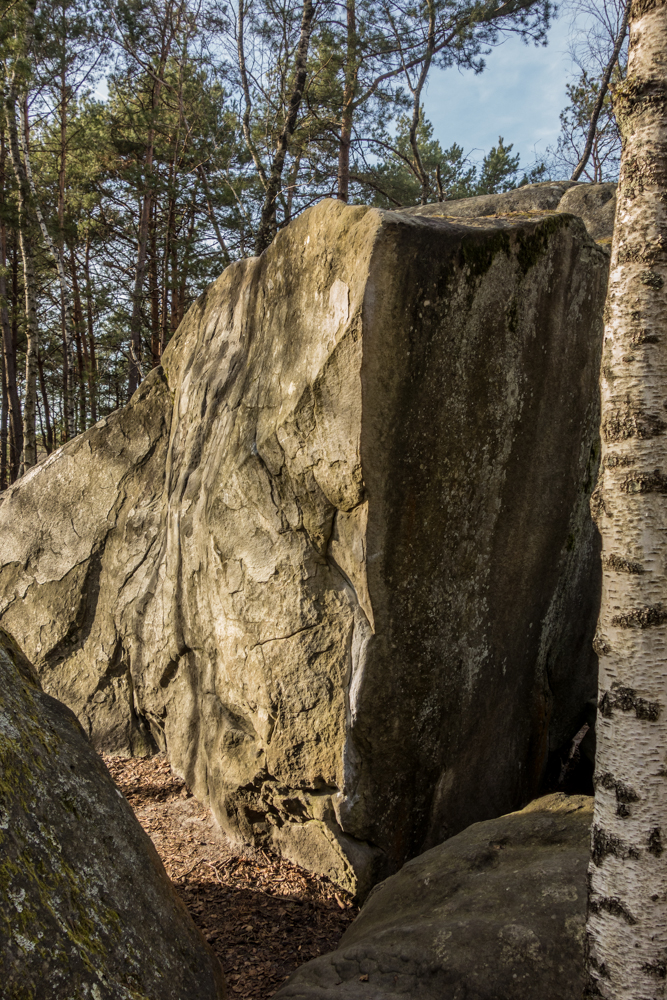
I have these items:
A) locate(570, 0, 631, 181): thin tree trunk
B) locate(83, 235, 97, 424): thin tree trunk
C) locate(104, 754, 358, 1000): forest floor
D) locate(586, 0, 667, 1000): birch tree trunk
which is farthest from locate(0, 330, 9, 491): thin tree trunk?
locate(586, 0, 667, 1000): birch tree trunk

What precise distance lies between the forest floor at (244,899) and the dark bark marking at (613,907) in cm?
188

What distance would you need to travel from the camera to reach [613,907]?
76.8 inches

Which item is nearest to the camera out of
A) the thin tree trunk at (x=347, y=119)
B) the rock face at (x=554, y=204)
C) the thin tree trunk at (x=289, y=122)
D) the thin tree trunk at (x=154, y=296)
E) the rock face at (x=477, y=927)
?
the rock face at (x=477, y=927)

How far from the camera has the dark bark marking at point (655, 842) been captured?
74.9 inches

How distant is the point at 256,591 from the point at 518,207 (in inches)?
222

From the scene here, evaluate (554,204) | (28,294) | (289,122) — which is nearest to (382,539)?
(554,204)

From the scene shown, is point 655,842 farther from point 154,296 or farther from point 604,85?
point 604,85

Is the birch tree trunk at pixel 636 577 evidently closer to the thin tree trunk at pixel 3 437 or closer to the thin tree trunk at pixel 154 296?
the thin tree trunk at pixel 154 296

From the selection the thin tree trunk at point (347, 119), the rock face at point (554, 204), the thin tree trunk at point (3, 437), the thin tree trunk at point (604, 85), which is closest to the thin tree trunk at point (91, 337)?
the thin tree trunk at point (3, 437)

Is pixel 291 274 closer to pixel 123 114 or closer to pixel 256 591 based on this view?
pixel 256 591

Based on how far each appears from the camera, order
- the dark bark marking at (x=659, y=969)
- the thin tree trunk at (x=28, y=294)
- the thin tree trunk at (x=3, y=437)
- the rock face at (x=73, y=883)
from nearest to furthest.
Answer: the rock face at (x=73, y=883), the dark bark marking at (x=659, y=969), the thin tree trunk at (x=28, y=294), the thin tree trunk at (x=3, y=437)

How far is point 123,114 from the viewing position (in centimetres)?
1130

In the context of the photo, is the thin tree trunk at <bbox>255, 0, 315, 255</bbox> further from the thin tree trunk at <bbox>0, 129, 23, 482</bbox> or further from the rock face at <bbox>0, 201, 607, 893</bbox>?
the thin tree trunk at <bbox>0, 129, 23, 482</bbox>

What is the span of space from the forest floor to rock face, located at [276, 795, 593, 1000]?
0.60m
